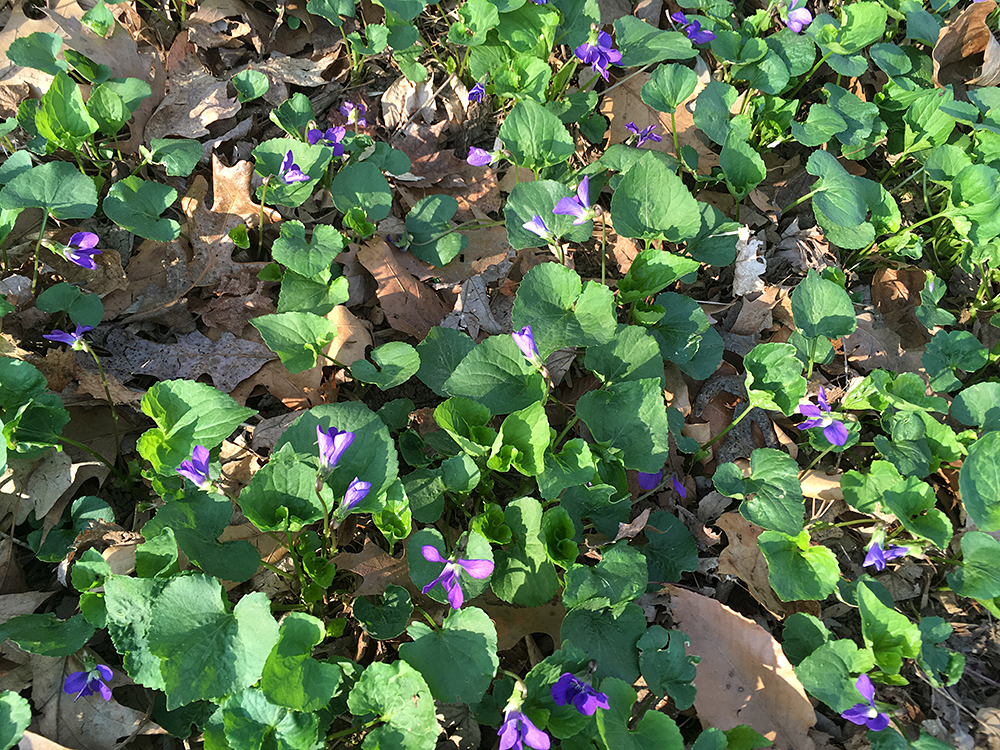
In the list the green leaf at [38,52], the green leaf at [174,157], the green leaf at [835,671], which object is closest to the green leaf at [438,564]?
the green leaf at [835,671]

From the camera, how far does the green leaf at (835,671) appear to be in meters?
1.97

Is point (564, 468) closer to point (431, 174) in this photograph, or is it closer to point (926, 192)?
point (431, 174)

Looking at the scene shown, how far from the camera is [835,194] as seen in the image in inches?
113

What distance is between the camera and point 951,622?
2.48 m

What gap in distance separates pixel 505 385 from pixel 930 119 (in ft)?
8.56

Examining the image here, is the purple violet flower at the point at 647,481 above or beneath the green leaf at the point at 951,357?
beneath

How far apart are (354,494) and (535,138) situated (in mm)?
1718

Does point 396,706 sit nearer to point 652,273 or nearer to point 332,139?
point 652,273

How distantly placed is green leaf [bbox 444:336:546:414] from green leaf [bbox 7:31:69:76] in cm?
219

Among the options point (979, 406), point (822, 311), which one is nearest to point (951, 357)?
point (979, 406)

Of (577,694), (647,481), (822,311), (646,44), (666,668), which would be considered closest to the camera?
(577,694)

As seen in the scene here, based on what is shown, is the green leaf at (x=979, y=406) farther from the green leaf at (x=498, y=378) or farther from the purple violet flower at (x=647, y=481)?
the green leaf at (x=498, y=378)

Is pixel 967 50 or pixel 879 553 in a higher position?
pixel 967 50

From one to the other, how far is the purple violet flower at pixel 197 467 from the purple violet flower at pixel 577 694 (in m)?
1.14
